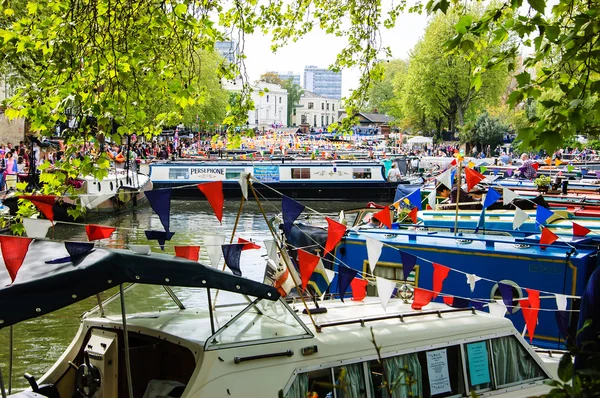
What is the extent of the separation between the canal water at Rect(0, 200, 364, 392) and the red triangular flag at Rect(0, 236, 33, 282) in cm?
117

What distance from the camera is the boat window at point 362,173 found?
122 ft

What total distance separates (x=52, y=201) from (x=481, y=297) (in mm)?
6494

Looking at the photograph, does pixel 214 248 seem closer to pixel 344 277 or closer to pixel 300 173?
pixel 344 277

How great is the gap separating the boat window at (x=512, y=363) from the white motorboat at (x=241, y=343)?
0.01m

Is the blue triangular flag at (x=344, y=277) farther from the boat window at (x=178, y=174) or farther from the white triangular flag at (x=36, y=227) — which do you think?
Answer: the boat window at (x=178, y=174)

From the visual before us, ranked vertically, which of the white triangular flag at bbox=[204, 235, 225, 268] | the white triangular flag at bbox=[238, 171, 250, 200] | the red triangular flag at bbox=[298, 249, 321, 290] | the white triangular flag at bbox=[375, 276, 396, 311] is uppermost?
the white triangular flag at bbox=[238, 171, 250, 200]

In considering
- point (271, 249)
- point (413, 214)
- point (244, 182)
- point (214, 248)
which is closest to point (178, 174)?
point (413, 214)

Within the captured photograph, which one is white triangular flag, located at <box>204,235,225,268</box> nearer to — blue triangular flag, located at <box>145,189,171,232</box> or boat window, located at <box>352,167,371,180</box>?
blue triangular flag, located at <box>145,189,171,232</box>

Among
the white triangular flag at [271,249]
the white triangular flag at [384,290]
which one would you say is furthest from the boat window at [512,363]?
the white triangular flag at [271,249]

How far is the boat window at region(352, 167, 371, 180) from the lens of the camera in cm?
3728

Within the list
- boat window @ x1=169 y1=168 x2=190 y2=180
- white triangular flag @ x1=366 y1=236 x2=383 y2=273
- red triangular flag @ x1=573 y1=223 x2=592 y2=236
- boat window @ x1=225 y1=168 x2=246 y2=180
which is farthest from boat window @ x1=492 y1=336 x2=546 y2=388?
boat window @ x1=169 y1=168 x2=190 y2=180

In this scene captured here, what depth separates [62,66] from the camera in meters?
8.23

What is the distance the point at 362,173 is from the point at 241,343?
32.4 m

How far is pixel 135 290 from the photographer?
6.72 m
